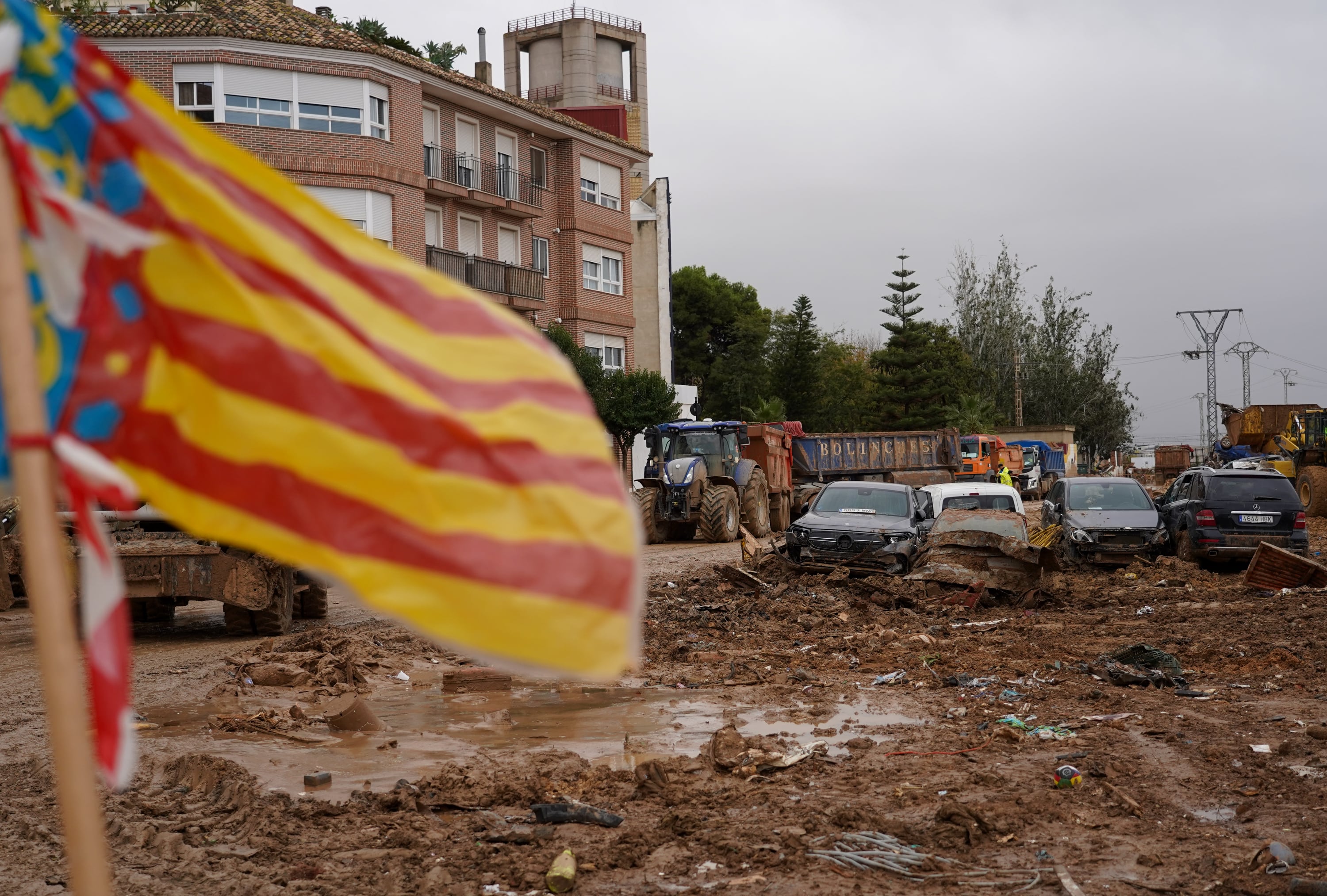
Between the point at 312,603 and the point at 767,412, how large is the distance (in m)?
49.6

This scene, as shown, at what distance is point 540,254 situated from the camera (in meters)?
43.5

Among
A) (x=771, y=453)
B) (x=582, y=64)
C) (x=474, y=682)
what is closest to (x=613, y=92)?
(x=582, y=64)

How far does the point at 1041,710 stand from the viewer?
31.4 feet

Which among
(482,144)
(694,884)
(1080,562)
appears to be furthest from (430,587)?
(482,144)

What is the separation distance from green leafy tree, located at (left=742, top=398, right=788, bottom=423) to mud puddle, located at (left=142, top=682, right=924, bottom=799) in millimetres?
51752

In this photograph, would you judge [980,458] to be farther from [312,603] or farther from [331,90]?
[312,603]

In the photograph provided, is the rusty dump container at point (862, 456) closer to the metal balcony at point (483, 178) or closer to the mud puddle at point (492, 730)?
the metal balcony at point (483, 178)

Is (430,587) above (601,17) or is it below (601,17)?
below

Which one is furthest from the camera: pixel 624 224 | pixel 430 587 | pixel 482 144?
pixel 624 224

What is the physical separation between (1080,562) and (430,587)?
784 inches

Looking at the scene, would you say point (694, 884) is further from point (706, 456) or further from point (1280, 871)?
point (706, 456)

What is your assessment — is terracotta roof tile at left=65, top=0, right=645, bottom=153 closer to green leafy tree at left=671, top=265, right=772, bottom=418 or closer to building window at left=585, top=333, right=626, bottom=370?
building window at left=585, top=333, right=626, bottom=370

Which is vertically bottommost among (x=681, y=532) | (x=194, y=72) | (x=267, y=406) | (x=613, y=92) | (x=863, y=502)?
(x=681, y=532)

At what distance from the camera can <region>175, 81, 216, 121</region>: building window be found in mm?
31672
